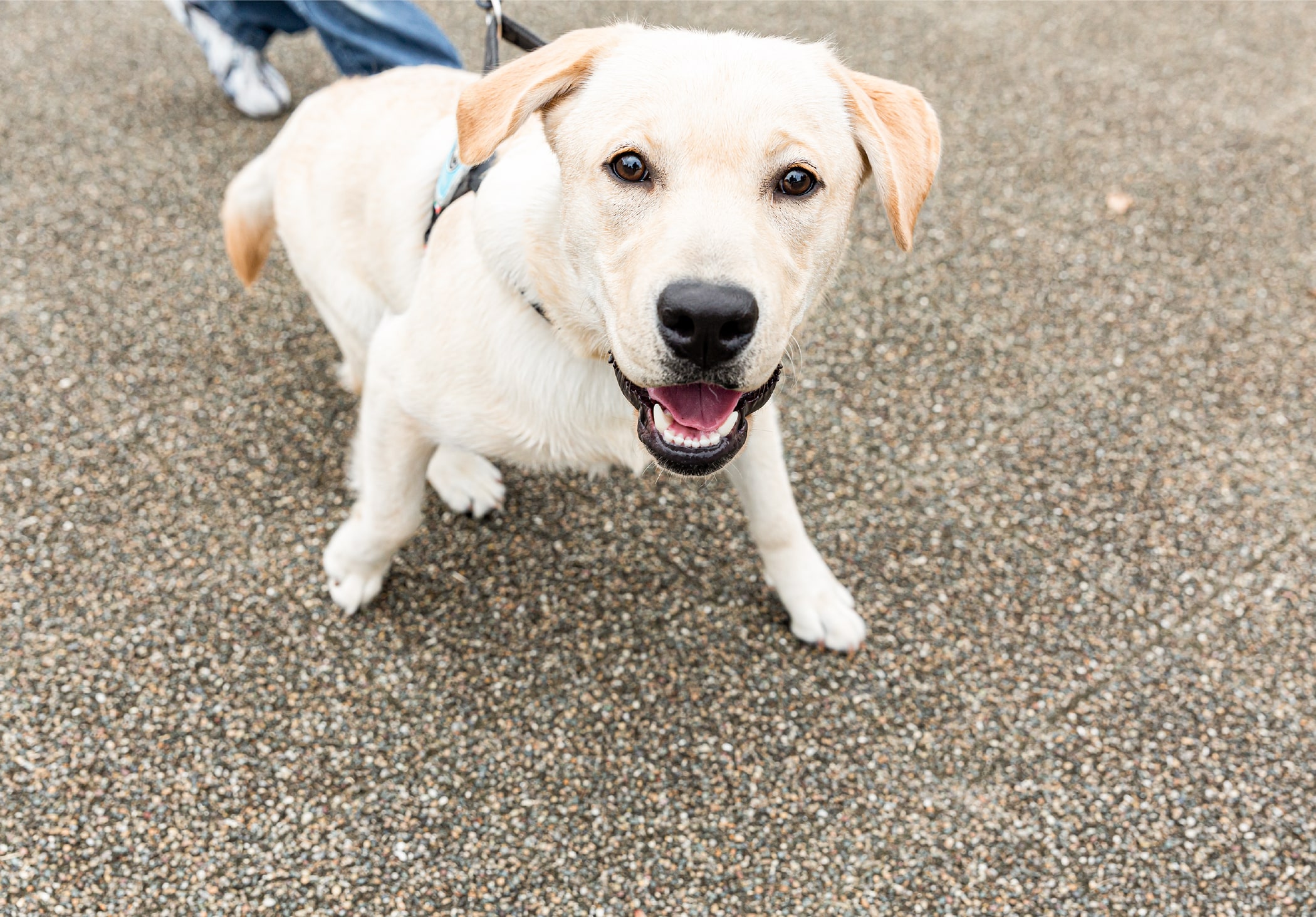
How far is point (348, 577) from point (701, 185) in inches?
67.8

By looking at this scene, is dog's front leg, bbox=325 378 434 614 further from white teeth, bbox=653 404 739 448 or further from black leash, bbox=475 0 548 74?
black leash, bbox=475 0 548 74

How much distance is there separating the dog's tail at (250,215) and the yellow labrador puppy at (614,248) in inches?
16.1

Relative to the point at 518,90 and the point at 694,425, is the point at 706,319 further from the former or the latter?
the point at 518,90

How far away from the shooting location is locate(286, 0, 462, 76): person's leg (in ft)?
12.2

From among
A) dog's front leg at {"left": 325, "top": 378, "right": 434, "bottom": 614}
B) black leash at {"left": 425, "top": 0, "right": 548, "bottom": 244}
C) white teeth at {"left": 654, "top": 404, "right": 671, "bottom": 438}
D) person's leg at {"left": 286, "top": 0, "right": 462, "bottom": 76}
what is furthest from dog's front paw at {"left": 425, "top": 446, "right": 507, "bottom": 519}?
person's leg at {"left": 286, "top": 0, "right": 462, "bottom": 76}

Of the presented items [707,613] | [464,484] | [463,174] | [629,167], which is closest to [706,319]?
[629,167]

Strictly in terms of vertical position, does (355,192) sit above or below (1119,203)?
above

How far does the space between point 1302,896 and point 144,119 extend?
565 cm

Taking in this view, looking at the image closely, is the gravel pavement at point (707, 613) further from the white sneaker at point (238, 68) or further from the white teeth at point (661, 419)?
the white teeth at point (661, 419)

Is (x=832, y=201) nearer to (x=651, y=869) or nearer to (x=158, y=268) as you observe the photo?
(x=651, y=869)

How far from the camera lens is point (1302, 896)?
2.33 meters

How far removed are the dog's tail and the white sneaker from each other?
6.29 ft

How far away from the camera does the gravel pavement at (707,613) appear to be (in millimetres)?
2348

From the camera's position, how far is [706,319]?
1621mm
